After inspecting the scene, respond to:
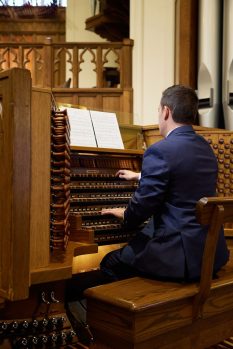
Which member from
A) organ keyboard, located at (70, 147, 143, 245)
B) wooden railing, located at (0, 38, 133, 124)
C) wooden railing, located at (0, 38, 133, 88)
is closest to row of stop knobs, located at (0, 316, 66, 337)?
organ keyboard, located at (70, 147, 143, 245)

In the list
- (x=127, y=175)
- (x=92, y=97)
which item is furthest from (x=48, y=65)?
(x=127, y=175)

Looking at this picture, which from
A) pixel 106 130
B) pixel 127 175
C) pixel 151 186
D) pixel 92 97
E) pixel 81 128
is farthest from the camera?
pixel 92 97

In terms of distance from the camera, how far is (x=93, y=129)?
10.3ft

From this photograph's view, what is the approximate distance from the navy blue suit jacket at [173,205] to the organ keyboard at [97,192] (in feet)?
1.28

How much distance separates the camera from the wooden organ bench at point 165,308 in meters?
1.89

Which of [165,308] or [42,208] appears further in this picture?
[165,308]

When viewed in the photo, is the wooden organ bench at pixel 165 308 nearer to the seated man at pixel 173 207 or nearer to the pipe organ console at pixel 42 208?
the seated man at pixel 173 207

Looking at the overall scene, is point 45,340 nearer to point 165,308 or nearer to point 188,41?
point 165,308

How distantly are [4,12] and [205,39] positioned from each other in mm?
8307

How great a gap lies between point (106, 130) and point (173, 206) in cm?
123

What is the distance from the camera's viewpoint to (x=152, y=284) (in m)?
2.11

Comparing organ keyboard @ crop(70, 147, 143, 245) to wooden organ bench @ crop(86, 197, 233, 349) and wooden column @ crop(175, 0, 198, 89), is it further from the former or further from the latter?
wooden column @ crop(175, 0, 198, 89)

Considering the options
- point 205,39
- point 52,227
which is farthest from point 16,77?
point 205,39

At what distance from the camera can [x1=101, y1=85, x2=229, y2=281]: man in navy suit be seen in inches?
82.4
